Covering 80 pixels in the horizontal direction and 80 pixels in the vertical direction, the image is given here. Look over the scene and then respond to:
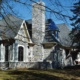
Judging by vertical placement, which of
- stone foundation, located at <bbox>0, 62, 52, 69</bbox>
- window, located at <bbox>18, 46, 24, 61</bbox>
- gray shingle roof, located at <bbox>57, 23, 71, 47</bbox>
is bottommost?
stone foundation, located at <bbox>0, 62, 52, 69</bbox>

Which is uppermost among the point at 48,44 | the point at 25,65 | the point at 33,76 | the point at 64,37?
the point at 64,37

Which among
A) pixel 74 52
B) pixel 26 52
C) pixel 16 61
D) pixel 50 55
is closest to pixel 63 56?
pixel 74 52

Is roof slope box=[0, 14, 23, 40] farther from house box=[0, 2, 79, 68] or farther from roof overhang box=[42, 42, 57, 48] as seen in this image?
roof overhang box=[42, 42, 57, 48]

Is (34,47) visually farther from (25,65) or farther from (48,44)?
(25,65)

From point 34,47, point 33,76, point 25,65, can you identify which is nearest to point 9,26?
point 33,76

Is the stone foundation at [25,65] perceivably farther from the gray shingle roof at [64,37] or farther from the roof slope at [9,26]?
the gray shingle roof at [64,37]

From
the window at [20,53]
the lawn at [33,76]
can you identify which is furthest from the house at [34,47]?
the lawn at [33,76]

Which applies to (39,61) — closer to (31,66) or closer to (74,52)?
(31,66)

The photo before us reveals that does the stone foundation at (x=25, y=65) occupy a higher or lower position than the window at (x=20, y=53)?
lower

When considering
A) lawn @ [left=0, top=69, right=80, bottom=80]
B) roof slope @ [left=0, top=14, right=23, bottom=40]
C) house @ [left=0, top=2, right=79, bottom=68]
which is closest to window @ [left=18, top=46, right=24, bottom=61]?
house @ [left=0, top=2, right=79, bottom=68]

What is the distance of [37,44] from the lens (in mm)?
35781

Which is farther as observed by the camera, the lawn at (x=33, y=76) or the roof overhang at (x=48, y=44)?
the roof overhang at (x=48, y=44)

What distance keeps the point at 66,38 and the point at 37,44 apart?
8.37 m

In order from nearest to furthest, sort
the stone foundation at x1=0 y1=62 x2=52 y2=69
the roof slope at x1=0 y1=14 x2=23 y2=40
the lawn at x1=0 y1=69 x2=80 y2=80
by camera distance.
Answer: the roof slope at x1=0 y1=14 x2=23 y2=40 < the lawn at x1=0 y1=69 x2=80 y2=80 < the stone foundation at x1=0 y1=62 x2=52 y2=69
